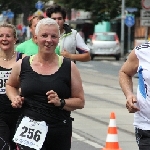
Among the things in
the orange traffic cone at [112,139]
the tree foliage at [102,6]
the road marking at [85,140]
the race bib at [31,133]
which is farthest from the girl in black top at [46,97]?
the tree foliage at [102,6]

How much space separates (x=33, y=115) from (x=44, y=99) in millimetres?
167

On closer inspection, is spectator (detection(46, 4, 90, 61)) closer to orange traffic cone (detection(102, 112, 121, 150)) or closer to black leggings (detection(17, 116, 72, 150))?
orange traffic cone (detection(102, 112, 121, 150))

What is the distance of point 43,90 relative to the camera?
5.75 metres

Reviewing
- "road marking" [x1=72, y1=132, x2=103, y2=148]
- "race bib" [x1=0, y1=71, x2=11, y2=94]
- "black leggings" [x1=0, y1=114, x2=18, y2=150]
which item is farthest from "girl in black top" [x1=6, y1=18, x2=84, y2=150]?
"road marking" [x1=72, y1=132, x2=103, y2=148]

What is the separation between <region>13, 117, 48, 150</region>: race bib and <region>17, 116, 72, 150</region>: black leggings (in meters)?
0.04

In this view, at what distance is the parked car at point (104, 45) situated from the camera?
4103 centimetres

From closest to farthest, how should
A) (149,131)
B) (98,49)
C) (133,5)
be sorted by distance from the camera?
(149,131) → (98,49) → (133,5)

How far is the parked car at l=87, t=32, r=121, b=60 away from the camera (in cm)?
4103

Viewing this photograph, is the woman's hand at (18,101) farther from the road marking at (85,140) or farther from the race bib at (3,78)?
the road marking at (85,140)

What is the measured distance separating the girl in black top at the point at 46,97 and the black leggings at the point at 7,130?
3.26 feet

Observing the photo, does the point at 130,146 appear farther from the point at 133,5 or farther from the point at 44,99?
the point at 133,5

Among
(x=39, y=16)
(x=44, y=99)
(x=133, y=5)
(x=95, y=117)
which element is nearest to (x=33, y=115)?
(x=44, y=99)

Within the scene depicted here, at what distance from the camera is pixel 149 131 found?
5707 mm

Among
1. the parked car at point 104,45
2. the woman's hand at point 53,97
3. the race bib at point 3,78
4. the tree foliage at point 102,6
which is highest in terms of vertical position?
the woman's hand at point 53,97
